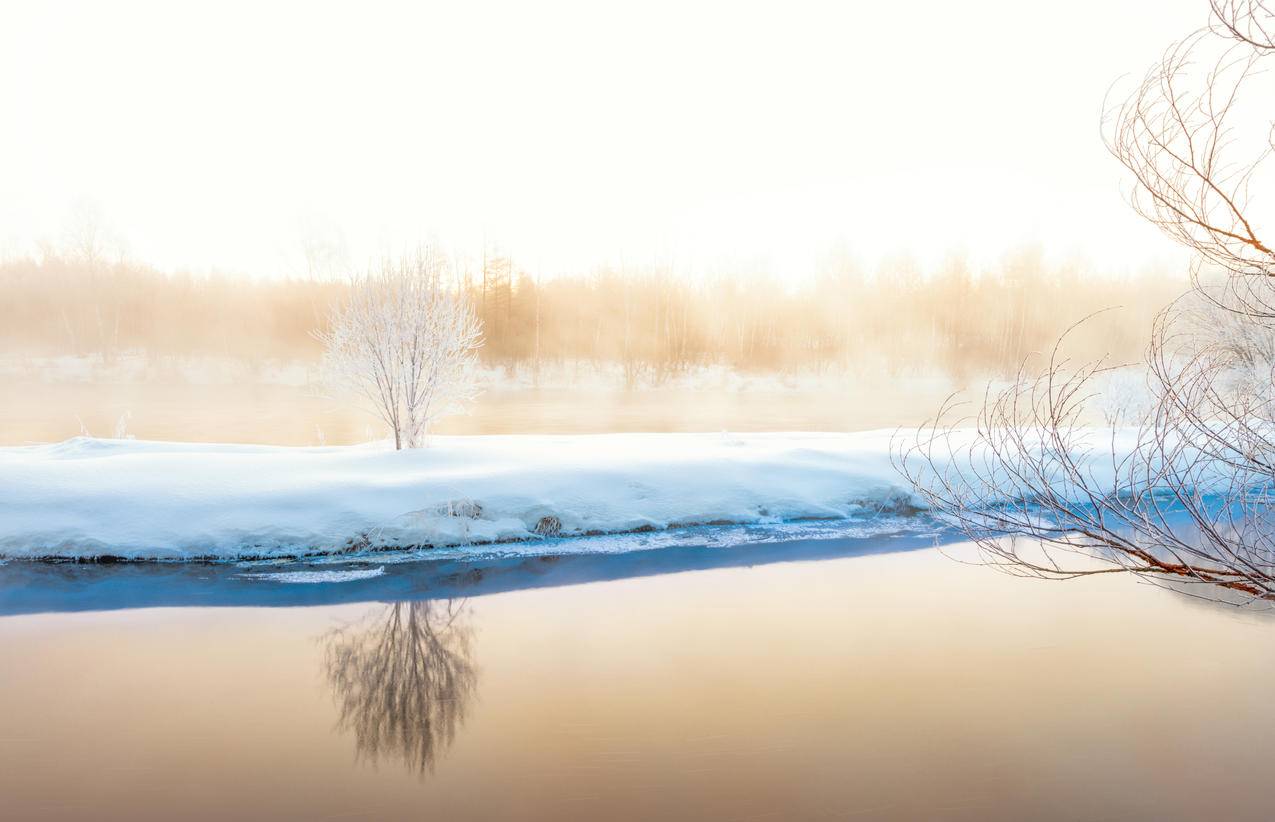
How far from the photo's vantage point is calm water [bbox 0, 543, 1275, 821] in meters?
4.51

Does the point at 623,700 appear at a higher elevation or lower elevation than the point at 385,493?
lower

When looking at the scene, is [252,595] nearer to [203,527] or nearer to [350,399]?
[203,527]

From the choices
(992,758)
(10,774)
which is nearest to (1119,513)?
(992,758)

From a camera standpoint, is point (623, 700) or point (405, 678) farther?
point (405, 678)

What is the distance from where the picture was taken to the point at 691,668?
640 cm

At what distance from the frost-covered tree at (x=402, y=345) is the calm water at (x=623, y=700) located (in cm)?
521

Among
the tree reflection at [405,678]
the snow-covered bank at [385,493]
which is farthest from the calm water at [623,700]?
the snow-covered bank at [385,493]

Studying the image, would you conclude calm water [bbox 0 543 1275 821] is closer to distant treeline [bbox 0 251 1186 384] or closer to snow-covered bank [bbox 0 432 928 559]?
snow-covered bank [bbox 0 432 928 559]

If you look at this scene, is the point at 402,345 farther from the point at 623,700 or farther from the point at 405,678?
the point at 623,700

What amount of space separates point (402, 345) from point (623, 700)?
30.1 feet

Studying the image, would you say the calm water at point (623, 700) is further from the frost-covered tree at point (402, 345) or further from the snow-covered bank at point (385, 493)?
the frost-covered tree at point (402, 345)

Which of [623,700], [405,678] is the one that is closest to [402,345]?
[405,678]

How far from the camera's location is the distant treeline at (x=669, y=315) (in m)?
36.0

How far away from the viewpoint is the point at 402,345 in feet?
42.8
